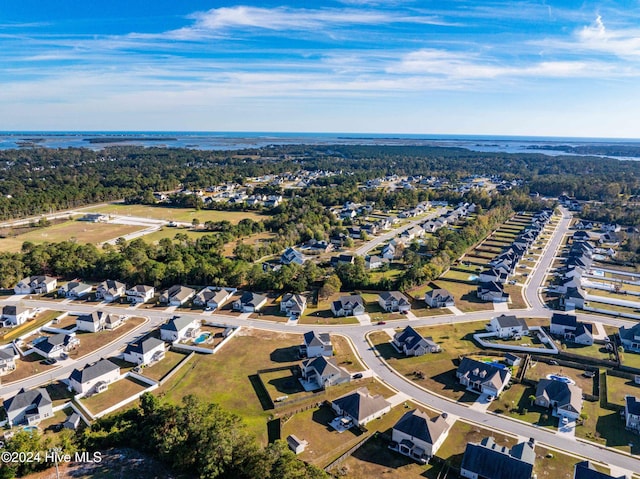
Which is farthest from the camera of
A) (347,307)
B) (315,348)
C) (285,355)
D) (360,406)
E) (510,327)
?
(347,307)

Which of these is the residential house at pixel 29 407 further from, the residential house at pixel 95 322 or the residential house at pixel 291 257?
the residential house at pixel 291 257

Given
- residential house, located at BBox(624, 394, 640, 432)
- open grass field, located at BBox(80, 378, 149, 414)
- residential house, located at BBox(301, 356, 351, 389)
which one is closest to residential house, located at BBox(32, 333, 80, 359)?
open grass field, located at BBox(80, 378, 149, 414)

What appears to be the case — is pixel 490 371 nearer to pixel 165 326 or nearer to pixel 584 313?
pixel 584 313

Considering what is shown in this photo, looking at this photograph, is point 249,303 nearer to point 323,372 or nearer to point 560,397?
point 323,372

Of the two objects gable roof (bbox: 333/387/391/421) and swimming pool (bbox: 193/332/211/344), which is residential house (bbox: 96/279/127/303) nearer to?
swimming pool (bbox: 193/332/211/344)

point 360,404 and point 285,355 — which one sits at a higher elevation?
point 360,404

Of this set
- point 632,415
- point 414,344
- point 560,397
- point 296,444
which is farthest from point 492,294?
point 296,444

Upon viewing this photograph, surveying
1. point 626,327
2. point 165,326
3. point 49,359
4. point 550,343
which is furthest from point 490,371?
point 49,359
